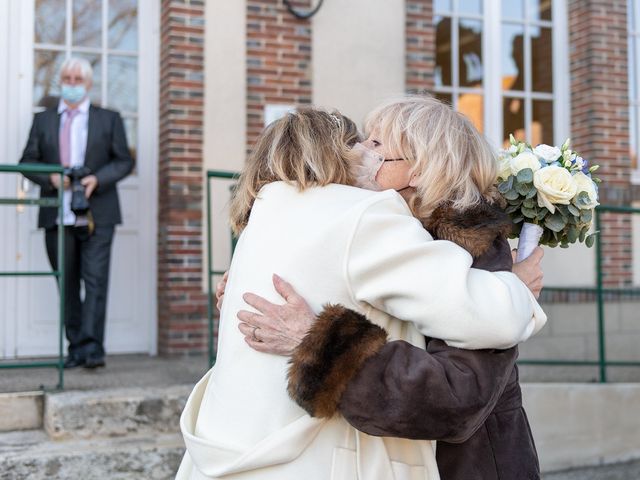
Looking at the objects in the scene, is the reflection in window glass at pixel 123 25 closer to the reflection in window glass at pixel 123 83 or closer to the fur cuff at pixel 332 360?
the reflection in window glass at pixel 123 83

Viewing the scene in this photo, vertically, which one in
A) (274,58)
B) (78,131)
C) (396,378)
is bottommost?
(396,378)

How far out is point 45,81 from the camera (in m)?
5.98

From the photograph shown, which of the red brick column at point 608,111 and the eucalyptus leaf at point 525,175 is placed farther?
the red brick column at point 608,111

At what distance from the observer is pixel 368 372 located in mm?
1806

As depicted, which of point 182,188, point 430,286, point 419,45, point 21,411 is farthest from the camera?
point 419,45

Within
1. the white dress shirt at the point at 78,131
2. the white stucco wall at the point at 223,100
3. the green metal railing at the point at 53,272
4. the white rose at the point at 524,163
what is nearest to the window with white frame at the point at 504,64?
the white stucco wall at the point at 223,100

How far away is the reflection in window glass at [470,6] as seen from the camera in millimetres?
7312

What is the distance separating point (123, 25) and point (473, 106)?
324 centimetres

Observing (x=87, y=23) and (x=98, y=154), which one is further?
(x=87, y=23)

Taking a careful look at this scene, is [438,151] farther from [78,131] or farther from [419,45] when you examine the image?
[419,45]

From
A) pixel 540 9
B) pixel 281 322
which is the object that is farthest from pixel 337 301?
pixel 540 9

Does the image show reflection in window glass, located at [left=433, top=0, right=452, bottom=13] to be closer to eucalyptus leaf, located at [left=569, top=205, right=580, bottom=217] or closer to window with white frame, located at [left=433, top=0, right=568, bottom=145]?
window with white frame, located at [left=433, top=0, right=568, bottom=145]

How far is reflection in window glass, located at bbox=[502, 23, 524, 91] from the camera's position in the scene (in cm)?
750

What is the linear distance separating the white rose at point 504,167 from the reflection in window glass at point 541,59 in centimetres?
555
